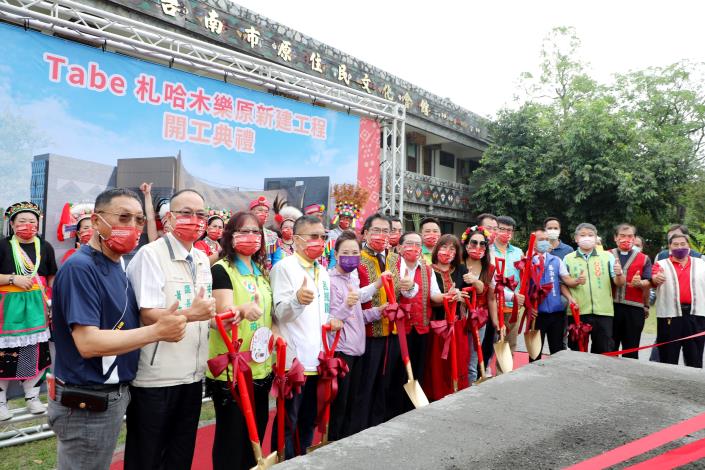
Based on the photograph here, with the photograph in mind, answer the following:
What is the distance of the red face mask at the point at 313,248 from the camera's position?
9.23 ft

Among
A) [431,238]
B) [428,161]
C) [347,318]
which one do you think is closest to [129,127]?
[431,238]

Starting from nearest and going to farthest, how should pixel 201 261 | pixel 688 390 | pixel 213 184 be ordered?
pixel 688 390 → pixel 201 261 → pixel 213 184

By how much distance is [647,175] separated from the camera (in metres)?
12.6

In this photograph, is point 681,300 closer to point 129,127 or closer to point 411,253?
point 411,253

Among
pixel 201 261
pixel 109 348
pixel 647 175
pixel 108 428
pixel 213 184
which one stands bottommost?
pixel 108 428

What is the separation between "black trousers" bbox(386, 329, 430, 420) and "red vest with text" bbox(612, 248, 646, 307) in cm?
218

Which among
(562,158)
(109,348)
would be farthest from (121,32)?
(562,158)

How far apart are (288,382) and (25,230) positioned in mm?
2769

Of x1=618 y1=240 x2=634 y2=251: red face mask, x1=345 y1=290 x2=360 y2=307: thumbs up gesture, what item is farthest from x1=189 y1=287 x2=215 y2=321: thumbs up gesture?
x1=618 y1=240 x2=634 y2=251: red face mask

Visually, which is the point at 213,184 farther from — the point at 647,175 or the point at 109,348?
the point at 647,175

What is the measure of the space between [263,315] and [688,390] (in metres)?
1.97

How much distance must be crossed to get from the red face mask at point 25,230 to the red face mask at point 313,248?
2.48m

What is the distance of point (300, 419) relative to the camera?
9.44ft

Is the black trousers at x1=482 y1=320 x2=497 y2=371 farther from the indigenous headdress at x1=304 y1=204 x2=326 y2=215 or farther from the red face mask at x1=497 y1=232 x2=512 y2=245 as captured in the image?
the indigenous headdress at x1=304 y1=204 x2=326 y2=215
